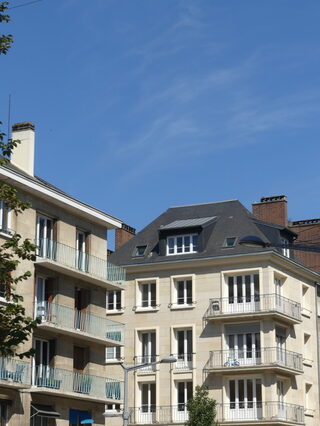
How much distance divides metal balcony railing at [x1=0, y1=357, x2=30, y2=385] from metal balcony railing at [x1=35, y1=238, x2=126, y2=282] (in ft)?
14.3

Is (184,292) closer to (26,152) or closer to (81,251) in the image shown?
(81,251)

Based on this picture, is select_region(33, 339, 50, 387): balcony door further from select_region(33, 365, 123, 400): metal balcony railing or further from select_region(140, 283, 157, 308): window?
select_region(140, 283, 157, 308): window

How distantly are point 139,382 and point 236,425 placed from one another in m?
6.36

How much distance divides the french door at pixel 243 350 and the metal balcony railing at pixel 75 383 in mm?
10691

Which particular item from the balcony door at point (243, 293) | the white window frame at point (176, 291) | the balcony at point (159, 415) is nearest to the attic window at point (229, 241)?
the balcony door at point (243, 293)

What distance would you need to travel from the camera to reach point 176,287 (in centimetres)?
5484

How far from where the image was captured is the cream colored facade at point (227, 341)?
5134 cm

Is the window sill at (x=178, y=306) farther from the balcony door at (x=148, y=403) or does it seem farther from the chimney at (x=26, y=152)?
the chimney at (x=26, y=152)

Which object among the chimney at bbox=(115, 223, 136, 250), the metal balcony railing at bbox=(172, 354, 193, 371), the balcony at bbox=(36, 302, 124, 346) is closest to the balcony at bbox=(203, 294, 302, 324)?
the metal balcony railing at bbox=(172, 354, 193, 371)

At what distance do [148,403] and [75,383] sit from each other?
15815mm

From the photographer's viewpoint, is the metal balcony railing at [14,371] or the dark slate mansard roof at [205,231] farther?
the dark slate mansard roof at [205,231]

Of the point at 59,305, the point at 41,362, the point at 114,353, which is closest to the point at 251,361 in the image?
the point at 114,353

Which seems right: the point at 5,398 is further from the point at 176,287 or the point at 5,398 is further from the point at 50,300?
the point at 176,287

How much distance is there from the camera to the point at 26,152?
4003 cm
